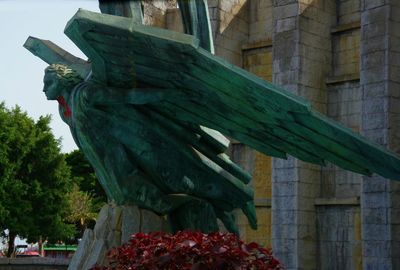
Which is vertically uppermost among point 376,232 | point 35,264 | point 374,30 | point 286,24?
point 286,24

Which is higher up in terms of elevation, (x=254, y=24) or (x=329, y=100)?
(x=254, y=24)

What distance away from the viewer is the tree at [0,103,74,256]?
106 ft

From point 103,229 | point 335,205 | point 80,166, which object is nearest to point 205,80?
point 103,229

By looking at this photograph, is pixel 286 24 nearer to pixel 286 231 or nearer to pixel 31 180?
pixel 286 231

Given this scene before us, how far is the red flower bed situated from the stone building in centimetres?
1083

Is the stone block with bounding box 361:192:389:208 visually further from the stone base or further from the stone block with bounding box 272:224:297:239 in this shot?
the stone base

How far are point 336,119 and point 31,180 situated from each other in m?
18.1

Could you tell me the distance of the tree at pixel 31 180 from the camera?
3222cm

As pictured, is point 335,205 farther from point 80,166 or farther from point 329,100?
point 80,166

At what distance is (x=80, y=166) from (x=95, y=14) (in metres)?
40.6

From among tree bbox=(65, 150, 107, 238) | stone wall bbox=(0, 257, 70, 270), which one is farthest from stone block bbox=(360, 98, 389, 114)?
tree bbox=(65, 150, 107, 238)

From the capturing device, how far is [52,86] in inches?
359

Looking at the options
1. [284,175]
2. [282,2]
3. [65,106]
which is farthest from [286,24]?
[65,106]

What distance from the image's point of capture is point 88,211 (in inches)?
1710
